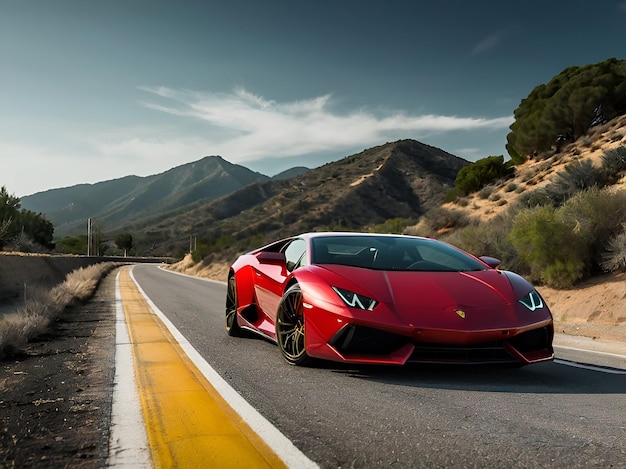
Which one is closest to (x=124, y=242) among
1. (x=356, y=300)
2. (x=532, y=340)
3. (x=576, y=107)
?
(x=576, y=107)

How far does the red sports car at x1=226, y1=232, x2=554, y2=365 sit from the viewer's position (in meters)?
4.27

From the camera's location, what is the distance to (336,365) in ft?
16.3

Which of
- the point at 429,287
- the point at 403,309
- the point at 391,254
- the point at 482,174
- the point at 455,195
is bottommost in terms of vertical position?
the point at 403,309

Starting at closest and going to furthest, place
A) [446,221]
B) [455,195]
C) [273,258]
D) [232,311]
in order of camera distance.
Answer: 1. [273,258]
2. [232,311]
3. [446,221]
4. [455,195]

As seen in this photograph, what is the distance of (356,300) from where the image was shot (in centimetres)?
448

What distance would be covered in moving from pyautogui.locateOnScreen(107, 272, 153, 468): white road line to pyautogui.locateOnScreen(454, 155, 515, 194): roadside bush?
36290 mm

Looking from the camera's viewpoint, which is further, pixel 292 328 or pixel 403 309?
pixel 292 328

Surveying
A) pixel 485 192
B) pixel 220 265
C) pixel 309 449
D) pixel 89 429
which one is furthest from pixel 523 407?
pixel 220 265

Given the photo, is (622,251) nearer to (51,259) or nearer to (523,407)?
(523,407)

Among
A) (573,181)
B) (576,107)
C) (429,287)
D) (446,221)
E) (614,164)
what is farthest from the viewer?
(576,107)

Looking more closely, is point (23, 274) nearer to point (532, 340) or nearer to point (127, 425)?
point (127, 425)

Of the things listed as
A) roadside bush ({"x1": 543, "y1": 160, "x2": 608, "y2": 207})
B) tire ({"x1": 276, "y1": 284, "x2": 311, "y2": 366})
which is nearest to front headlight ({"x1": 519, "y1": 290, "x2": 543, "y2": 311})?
tire ({"x1": 276, "y1": 284, "x2": 311, "y2": 366})

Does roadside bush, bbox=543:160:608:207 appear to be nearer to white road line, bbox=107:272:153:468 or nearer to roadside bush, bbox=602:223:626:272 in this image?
roadside bush, bbox=602:223:626:272

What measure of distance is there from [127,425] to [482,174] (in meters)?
38.3
